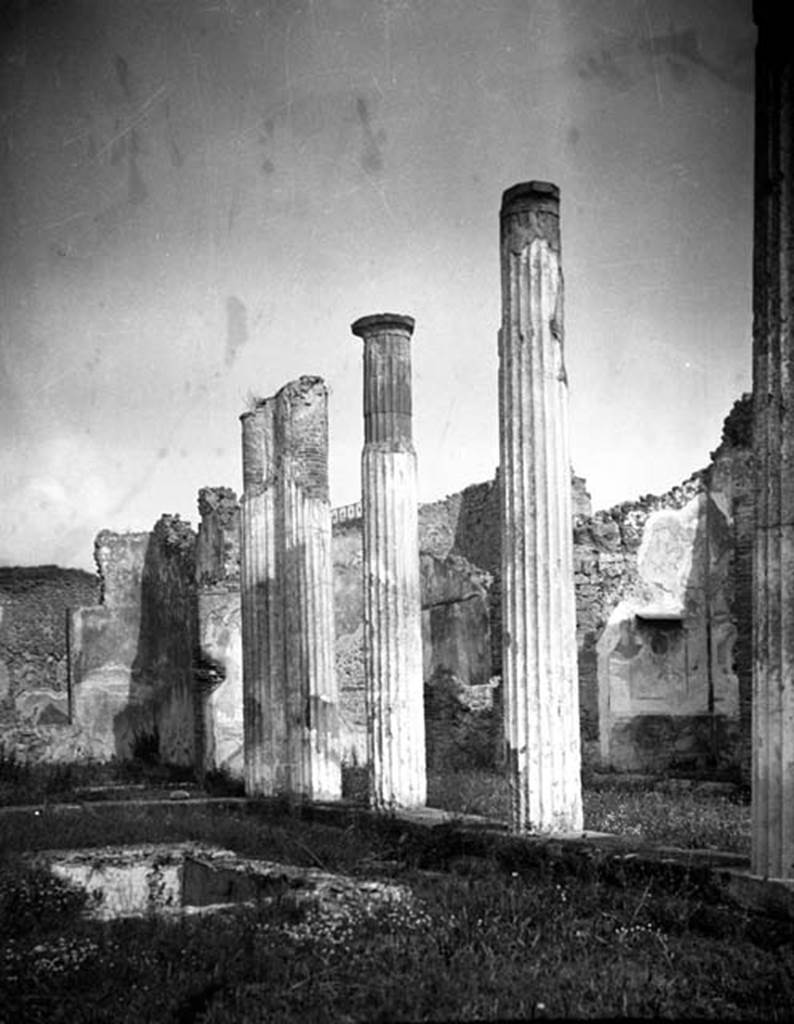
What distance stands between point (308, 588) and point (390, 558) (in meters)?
1.97

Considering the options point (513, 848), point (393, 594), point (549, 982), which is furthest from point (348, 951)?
point (393, 594)

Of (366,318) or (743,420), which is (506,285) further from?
(743,420)

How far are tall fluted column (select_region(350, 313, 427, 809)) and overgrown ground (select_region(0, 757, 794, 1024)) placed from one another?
8.09ft

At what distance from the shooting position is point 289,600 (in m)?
13.1

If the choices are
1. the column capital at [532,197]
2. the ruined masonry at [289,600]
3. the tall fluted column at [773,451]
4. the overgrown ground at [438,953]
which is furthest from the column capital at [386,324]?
the tall fluted column at [773,451]

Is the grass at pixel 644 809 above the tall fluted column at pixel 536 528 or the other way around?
the other way around

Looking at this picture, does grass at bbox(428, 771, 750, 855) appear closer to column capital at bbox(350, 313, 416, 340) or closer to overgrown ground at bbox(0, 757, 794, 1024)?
overgrown ground at bbox(0, 757, 794, 1024)

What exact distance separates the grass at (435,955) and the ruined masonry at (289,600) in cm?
467

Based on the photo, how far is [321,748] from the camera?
1259 cm

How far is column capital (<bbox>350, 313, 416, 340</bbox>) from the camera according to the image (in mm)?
11273

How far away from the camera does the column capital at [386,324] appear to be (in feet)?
37.0

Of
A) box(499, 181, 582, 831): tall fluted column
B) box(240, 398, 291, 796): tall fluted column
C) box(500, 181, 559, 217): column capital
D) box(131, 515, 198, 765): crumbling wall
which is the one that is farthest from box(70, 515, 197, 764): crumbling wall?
box(500, 181, 559, 217): column capital

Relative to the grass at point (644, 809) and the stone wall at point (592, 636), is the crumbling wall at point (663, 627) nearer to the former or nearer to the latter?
the stone wall at point (592, 636)

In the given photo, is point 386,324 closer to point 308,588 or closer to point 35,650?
point 308,588
